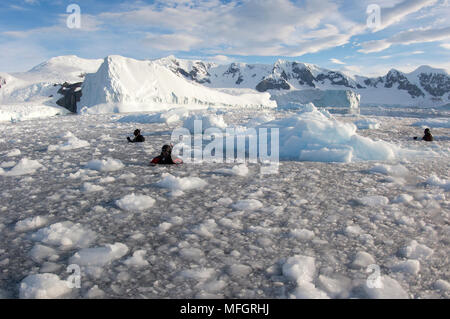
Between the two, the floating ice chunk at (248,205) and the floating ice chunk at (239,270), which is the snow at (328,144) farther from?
the floating ice chunk at (239,270)

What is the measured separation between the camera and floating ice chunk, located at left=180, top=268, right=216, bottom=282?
2.19 metres

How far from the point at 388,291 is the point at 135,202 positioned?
275cm

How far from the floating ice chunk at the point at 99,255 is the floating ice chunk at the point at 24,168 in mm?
3442

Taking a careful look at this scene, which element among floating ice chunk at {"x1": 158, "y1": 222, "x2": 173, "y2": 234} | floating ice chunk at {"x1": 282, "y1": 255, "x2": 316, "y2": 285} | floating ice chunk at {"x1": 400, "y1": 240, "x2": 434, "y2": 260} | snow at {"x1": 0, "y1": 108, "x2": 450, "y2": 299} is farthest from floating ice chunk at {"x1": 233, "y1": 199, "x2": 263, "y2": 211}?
floating ice chunk at {"x1": 400, "y1": 240, "x2": 434, "y2": 260}

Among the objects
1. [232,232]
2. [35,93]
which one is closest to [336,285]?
[232,232]

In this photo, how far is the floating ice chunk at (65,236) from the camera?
2.66 metres

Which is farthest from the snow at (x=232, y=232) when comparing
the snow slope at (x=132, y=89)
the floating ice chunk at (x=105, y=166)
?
the snow slope at (x=132, y=89)

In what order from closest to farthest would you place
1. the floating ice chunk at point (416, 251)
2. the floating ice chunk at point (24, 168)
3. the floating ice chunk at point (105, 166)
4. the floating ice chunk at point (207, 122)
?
1. the floating ice chunk at point (416, 251)
2. the floating ice chunk at point (24, 168)
3. the floating ice chunk at point (105, 166)
4. the floating ice chunk at point (207, 122)

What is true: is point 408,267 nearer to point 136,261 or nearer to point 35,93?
point 136,261

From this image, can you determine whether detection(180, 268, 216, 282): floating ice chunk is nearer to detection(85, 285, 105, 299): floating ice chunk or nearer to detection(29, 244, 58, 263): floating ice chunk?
detection(85, 285, 105, 299): floating ice chunk

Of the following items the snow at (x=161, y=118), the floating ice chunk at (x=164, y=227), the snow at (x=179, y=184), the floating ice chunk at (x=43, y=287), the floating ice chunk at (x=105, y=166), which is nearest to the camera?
the floating ice chunk at (x=43, y=287)

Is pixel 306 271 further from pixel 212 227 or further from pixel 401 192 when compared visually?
pixel 401 192
